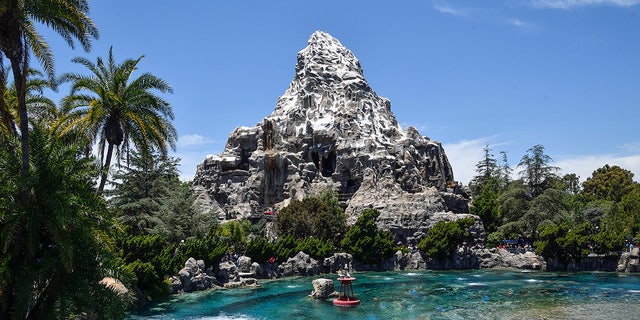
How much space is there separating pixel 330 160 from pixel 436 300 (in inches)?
1465

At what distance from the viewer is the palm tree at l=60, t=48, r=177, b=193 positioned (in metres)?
22.9

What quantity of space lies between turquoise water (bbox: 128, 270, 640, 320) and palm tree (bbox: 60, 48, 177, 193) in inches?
303

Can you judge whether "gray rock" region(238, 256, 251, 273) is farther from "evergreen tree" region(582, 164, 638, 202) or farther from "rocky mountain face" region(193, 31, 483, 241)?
"evergreen tree" region(582, 164, 638, 202)

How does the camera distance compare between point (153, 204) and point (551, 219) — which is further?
point (551, 219)

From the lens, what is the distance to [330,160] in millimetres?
65875

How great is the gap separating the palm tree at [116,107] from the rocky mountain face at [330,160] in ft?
105

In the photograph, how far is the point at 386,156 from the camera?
5856 cm

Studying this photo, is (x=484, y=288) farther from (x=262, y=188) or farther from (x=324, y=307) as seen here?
(x=262, y=188)

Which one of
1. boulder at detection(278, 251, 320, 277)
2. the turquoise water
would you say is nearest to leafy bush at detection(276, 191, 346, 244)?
boulder at detection(278, 251, 320, 277)

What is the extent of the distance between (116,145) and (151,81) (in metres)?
3.16

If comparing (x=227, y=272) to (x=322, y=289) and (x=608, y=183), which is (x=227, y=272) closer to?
(x=322, y=289)

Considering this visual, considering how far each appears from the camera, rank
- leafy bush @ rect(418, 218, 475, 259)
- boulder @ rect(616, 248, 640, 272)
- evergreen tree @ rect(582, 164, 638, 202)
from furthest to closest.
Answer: evergreen tree @ rect(582, 164, 638, 202), leafy bush @ rect(418, 218, 475, 259), boulder @ rect(616, 248, 640, 272)

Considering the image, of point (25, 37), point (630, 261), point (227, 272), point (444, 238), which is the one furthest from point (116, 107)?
point (630, 261)

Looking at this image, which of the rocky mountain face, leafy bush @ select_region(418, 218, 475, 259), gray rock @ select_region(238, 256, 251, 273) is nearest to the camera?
gray rock @ select_region(238, 256, 251, 273)
